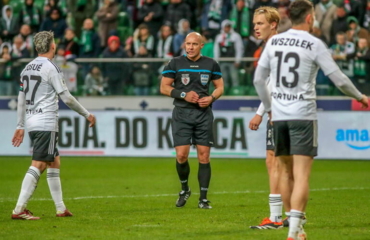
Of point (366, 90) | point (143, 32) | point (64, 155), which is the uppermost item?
point (143, 32)

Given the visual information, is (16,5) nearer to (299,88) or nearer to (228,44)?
(228,44)

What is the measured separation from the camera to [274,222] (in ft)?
26.4

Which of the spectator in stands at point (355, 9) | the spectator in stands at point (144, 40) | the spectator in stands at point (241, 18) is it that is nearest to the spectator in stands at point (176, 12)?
the spectator in stands at point (144, 40)

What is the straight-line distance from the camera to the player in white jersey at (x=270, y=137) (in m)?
8.06

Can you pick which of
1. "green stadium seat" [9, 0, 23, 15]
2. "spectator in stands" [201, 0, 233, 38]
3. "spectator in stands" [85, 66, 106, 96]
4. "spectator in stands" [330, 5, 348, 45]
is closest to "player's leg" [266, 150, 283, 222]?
"spectator in stands" [85, 66, 106, 96]

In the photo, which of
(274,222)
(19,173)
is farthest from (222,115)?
(274,222)

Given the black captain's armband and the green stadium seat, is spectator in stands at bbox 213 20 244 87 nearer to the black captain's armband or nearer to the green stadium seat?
the green stadium seat

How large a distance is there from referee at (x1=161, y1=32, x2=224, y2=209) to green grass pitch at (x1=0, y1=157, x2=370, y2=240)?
0.53 m

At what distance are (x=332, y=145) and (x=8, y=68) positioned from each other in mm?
8450

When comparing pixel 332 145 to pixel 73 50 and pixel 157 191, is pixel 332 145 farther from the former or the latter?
pixel 73 50

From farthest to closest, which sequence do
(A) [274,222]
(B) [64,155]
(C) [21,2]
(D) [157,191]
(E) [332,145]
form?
(C) [21,2] → (B) [64,155] → (E) [332,145] → (D) [157,191] → (A) [274,222]

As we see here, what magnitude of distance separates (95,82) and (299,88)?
44.1 feet

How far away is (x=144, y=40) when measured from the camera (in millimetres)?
21391

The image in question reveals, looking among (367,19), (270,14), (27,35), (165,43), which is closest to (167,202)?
(270,14)
